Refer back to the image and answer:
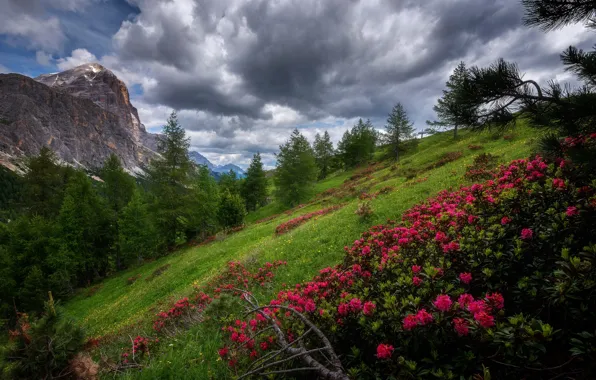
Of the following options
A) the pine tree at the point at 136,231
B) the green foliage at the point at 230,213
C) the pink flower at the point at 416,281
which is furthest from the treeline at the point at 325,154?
the pink flower at the point at 416,281

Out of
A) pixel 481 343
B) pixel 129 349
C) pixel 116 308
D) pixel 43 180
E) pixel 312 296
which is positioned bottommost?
pixel 116 308

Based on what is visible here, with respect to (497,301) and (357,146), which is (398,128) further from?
(497,301)

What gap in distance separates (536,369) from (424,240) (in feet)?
10.9

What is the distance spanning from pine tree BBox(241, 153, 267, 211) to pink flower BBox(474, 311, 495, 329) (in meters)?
53.2

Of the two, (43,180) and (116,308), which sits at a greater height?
(43,180)

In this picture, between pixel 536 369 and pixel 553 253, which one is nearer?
pixel 536 369

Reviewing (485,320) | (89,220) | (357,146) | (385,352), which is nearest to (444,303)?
(485,320)

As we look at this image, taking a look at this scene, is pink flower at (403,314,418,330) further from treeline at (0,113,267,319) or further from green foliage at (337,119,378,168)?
green foliage at (337,119,378,168)

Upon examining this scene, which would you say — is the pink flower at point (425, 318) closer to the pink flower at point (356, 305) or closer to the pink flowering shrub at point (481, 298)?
the pink flowering shrub at point (481, 298)

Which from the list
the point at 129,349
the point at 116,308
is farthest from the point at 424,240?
the point at 116,308

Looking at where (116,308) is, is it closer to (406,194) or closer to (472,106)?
(406,194)

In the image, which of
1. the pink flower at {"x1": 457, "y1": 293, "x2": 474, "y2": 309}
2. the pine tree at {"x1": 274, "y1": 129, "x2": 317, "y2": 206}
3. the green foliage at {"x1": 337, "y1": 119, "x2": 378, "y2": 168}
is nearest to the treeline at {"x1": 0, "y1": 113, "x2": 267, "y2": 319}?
the pine tree at {"x1": 274, "y1": 129, "x2": 317, "y2": 206}

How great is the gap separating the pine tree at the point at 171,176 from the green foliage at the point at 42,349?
26790 millimetres

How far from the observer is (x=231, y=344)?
16.0 ft
